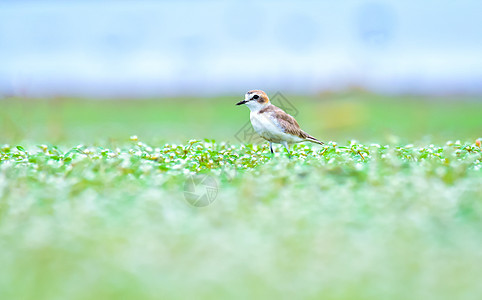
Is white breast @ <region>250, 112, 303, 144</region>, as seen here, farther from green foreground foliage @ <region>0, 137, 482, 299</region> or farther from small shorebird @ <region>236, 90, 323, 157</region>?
green foreground foliage @ <region>0, 137, 482, 299</region>

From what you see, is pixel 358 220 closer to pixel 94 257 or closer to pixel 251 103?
pixel 94 257

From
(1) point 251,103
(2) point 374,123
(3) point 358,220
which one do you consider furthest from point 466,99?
(3) point 358,220

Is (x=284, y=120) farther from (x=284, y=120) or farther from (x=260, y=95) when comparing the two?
(x=260, y=95)

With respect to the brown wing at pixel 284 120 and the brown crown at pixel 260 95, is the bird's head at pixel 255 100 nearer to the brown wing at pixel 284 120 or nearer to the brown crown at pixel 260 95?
the brown crown at pixel 260 95

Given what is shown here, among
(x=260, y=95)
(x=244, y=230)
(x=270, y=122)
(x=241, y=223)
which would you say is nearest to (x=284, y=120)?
(x=270, y=122)

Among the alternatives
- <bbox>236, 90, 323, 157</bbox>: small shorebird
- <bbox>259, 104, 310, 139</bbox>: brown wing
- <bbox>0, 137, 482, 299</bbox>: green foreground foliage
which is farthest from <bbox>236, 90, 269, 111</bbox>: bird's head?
<bbox>0, 137, 482, 299</bbox>: green foreground foliage
